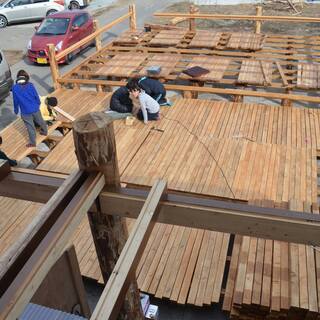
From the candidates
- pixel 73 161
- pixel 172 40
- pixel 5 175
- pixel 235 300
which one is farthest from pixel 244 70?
pixel 5 175

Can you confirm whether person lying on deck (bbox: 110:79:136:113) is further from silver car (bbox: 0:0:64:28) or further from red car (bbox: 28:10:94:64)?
silver car (bbox: 0:0:64:28)

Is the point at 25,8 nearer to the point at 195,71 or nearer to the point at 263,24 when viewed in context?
the point at 263,24

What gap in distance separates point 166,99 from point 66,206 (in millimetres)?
7376

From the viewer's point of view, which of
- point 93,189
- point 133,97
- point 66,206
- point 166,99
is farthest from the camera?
point 166,99

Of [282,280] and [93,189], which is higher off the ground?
[93,189]

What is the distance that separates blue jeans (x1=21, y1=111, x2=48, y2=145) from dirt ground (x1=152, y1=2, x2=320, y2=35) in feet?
42.7

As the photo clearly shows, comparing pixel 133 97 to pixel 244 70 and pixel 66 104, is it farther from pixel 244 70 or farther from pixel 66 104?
pixel 244 70

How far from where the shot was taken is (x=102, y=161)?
7.91 ft

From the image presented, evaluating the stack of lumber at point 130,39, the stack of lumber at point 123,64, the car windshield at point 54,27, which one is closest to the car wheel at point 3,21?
the car windshield at point 54,27

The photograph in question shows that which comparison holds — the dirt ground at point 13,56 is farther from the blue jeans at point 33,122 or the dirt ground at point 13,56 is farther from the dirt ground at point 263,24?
the blue jeans at point 33,122

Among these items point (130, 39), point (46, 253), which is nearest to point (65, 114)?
point (130, 39)

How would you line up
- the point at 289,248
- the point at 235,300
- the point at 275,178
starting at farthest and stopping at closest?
the point at 275,178
the point at 289,248
the point at 235,300

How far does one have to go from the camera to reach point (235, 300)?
447 cm

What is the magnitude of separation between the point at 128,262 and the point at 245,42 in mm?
12156
